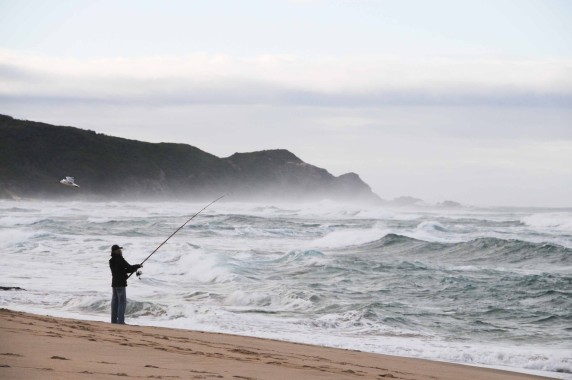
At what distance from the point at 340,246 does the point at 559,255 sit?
324 inches

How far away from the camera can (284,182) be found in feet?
427

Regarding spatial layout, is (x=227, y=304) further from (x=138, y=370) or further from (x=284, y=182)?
(x=284, y=182)

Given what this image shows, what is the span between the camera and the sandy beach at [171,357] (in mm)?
5930

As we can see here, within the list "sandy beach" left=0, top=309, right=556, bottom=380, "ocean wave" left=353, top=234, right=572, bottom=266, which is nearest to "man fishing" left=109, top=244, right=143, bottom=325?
"sandy beach" left=0, top=309, right=556, bottom=380

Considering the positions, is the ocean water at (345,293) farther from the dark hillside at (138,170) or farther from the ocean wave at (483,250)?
the dark hillside at (138,170)

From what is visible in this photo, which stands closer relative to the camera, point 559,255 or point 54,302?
point 54,302

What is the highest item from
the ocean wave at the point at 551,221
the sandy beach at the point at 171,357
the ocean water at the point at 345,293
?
the ocean wave at the point at 551,221

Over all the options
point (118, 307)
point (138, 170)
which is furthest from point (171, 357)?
point (138, 170)

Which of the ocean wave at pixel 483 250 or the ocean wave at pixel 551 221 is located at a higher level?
the ocean wave at pixel 551 221

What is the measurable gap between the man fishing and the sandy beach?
3.51 ft

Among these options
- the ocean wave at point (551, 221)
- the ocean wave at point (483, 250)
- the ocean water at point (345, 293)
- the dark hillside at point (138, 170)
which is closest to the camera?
the ocean water at point (345, 293)

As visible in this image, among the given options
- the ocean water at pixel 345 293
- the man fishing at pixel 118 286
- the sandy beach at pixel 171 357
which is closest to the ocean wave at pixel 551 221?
the ocean water at pixel 345 293

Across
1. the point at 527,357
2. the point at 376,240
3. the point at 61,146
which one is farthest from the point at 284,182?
the point at 527,357

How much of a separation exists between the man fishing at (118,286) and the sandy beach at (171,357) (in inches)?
42.1
